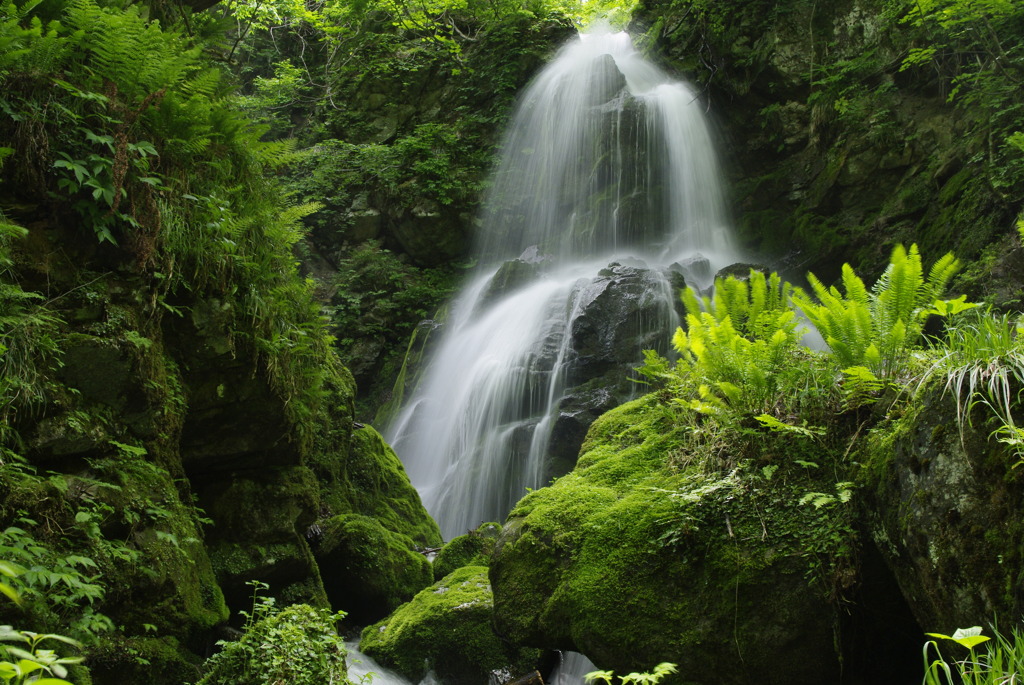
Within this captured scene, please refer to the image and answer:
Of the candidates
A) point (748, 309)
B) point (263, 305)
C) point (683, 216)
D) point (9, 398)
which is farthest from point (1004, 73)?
point (9, 398)

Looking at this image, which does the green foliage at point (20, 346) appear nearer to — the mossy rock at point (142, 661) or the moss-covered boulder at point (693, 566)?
the mossy rock at point (142, 661)

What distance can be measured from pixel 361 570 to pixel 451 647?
1.55 m

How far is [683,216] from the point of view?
14664 millimetres

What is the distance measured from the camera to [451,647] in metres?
5.34

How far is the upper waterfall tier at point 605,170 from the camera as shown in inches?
580

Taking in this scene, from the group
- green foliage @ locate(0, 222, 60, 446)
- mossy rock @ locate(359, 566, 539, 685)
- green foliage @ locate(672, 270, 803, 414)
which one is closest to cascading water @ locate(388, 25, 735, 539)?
mossy rock @ locate(359, 566, 539, 685)

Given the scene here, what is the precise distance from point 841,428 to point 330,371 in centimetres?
546

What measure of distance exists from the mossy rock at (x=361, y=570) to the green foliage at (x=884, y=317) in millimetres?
4739

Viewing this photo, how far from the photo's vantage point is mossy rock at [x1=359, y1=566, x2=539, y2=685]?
5258 millimetres

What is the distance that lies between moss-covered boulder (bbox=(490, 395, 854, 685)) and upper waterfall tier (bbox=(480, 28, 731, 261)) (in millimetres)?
10873

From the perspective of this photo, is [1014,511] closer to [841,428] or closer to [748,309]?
[841,428]

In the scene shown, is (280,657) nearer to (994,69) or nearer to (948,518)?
(948,518)

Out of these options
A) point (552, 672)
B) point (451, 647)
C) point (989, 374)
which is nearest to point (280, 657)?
point (451, 647)

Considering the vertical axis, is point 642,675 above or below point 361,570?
above
